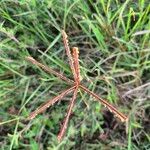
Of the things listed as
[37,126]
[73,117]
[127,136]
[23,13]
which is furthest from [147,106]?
[23,13]

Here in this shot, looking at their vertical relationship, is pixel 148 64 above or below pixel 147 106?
above

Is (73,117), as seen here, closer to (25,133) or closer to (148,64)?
(25,133)

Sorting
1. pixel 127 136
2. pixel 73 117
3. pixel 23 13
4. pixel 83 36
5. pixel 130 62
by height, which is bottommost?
pixel 127 136

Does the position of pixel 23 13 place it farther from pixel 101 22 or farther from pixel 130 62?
pixel 130 62

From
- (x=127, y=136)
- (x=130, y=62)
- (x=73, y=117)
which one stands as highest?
(x=130, y=62)

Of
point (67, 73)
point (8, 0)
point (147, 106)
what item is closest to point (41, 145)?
point (67, 73)

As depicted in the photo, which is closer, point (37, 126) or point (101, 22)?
point (101, 22)
